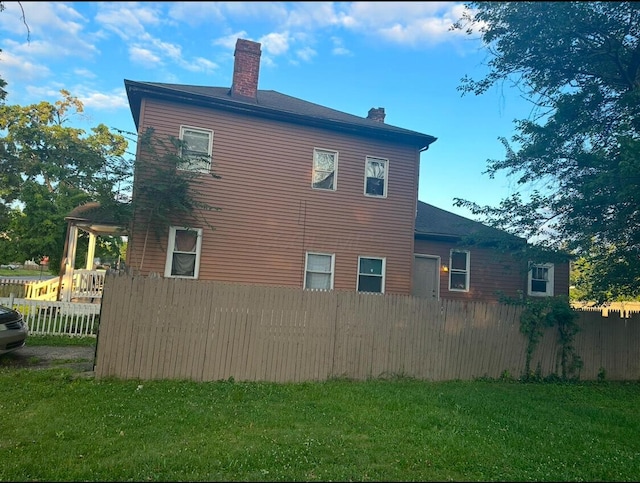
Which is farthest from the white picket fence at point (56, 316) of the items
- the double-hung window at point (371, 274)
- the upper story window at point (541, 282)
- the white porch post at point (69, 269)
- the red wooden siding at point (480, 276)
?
the upper story window at point (541, 282)

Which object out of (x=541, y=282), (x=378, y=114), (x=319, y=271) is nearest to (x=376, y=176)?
(x=319, y=271)

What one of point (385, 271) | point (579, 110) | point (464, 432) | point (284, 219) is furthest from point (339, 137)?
point (464, 432)

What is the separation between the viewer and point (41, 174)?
97.1 feet

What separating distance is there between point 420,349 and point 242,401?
3.70 metres

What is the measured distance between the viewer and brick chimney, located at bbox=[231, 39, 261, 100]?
1317cm

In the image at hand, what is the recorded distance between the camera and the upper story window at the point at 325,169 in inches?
511

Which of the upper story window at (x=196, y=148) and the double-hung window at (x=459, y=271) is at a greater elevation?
the upper story window at (x=196, y=148)

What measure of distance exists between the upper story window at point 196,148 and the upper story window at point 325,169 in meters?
3.06

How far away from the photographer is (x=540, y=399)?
716cm

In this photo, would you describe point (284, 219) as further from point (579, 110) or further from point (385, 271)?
point (579, 110)

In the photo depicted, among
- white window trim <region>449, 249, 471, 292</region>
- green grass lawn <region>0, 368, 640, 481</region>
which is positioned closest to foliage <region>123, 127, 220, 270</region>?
green grass lawn <region>0, 368, 640, 481</region>

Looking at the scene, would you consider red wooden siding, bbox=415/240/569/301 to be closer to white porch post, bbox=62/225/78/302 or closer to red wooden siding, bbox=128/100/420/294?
red wooden siding, bbox=128/100/420/294

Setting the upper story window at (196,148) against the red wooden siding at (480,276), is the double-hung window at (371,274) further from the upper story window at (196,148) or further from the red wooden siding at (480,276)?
the upper story window at (196,148)

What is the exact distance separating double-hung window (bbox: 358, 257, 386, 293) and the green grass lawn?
580cm
